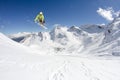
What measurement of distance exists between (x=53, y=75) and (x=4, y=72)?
9.18 ft

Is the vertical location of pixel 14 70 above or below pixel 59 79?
above

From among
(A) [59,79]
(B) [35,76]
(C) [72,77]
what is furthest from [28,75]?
(C) [72,77]

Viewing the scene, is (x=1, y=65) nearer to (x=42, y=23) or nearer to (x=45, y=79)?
(x=45, y=79)

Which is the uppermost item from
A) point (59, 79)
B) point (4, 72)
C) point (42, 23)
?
point (42, 23)

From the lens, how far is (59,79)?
9484mm

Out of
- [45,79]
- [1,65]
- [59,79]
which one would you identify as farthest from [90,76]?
[1,65]

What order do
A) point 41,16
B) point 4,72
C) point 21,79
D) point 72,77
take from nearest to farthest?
1. point 21,79
2. point 4,72
3. point 72,77
4. point 41,16

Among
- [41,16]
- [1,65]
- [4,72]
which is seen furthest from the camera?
[41,16]

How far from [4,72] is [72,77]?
3957 millimetres

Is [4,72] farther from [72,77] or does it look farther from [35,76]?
[72,77]

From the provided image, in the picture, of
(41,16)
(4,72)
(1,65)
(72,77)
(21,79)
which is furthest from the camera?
(41,16)

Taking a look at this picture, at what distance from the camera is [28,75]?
9.84 m

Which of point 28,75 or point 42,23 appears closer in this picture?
point 28,75

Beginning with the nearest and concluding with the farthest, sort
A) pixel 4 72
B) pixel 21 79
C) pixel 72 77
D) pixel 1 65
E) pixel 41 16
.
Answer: pixel 21 79, pixel 4 72, pixel 72 77, pixel 1 65, pixel 41 16
